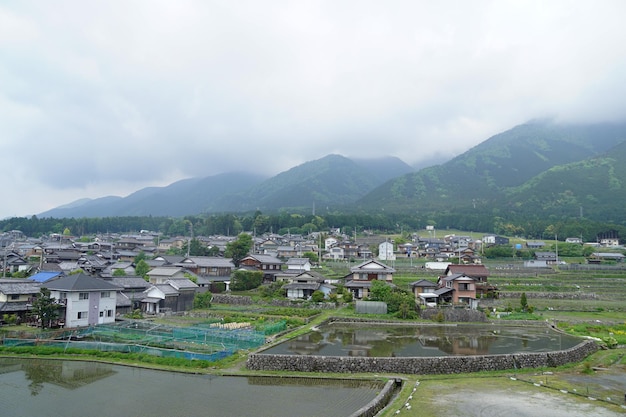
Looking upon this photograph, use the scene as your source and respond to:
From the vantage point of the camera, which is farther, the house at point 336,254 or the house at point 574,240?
the house at point 574,240

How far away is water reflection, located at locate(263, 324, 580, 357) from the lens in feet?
65.5

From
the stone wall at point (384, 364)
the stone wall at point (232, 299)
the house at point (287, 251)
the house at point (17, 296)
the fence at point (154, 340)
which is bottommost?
the stone wall at point (232, 299)

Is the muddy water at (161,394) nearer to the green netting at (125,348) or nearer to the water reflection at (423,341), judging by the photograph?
the green netting at (125,348)

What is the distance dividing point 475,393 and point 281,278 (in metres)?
A: 32.8

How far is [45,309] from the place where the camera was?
74.4 ft

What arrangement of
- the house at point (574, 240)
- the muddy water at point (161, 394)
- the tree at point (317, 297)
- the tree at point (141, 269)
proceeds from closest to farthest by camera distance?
the muddy water at point (161, 394), the tree at point (317, 297), the tree at point (141, 269), the house at point (574, 240)

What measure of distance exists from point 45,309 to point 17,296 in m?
6.19

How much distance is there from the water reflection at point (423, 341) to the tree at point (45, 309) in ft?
42.0

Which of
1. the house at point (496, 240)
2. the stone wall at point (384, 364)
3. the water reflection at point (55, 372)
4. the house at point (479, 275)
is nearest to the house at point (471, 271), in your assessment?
the house at point (479, 275)

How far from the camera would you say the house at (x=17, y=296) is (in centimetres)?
2558

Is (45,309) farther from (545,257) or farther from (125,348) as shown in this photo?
(545,257)

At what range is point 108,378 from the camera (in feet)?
52.3

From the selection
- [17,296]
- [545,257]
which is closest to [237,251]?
[17,296]

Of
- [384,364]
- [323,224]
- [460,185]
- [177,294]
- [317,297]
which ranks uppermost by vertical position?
[460,185]
